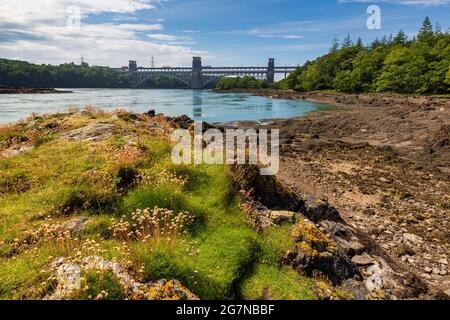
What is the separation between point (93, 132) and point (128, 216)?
6.52 m

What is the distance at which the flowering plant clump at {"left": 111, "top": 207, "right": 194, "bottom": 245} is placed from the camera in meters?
6.10

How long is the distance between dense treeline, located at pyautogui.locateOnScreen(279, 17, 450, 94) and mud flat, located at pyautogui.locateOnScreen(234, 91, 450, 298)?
145 ft

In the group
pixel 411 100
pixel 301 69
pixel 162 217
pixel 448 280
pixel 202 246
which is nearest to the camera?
pixel 202 246

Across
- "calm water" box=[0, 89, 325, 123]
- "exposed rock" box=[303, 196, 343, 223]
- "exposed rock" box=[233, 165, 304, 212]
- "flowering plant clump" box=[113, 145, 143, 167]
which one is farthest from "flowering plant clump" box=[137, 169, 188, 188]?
"calm water" box=[0, 89, 325, 123]

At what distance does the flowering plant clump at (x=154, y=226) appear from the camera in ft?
20.0

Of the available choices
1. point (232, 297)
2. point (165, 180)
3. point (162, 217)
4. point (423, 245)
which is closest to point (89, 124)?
point (165, 180)

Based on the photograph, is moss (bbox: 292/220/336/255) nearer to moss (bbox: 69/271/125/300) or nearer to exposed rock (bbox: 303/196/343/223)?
exposed rock (bbox: 303/196/343/223)

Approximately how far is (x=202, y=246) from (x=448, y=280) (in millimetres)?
7358

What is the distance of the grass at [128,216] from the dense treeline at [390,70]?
7581 centimetres

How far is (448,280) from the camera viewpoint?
9117mm

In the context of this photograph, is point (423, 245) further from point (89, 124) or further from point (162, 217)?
point (89, 124)
